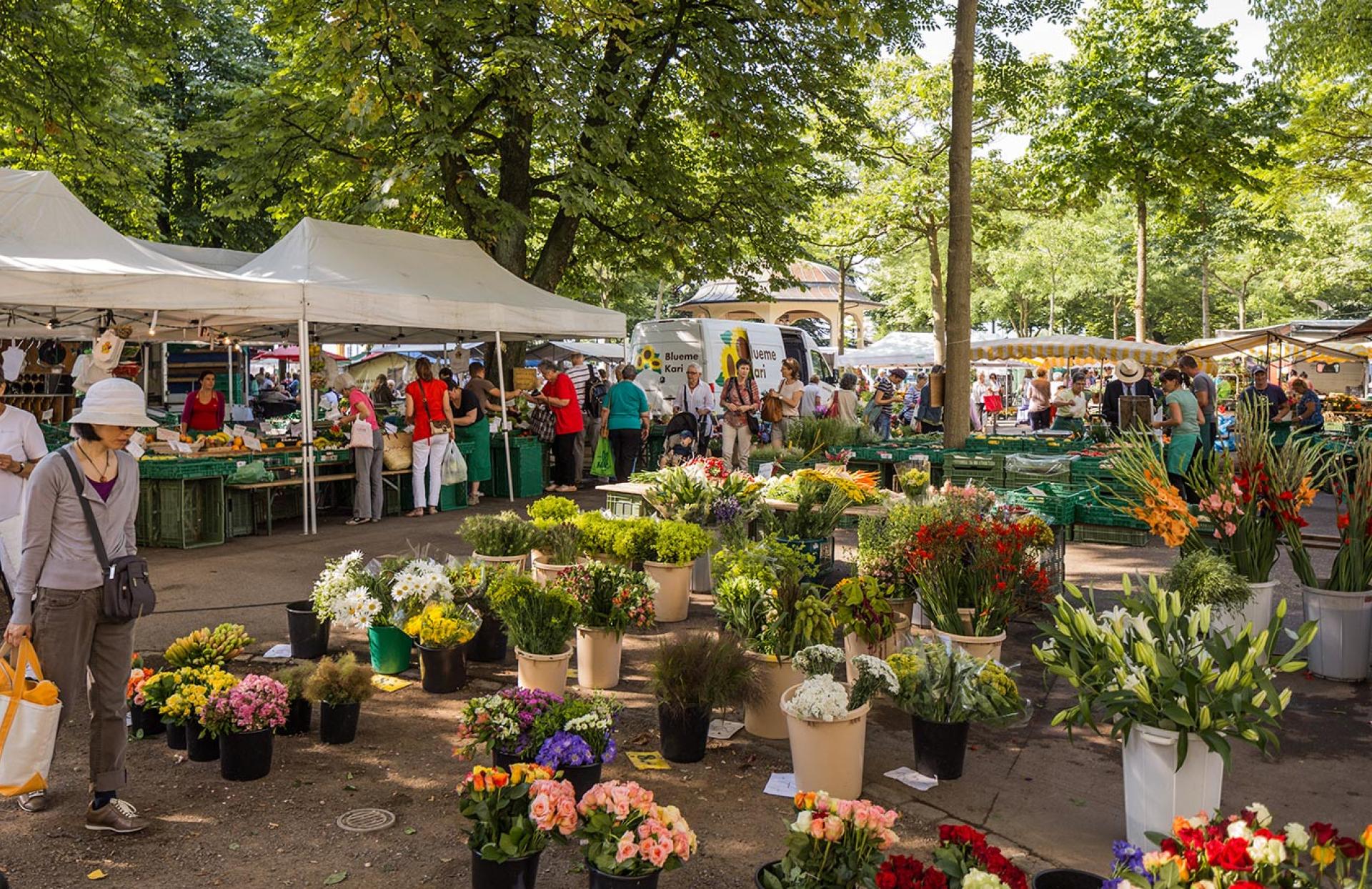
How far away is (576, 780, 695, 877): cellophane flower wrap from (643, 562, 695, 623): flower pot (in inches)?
154

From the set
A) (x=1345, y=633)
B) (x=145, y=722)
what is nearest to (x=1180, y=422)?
(x=1345, y=633)

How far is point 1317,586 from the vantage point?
6.27m

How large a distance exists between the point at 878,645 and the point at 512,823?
107 inches

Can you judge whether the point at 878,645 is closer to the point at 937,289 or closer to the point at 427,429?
the point at 427,429

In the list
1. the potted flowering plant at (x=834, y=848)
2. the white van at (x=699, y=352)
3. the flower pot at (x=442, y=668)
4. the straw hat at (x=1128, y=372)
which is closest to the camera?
the potted flowering plant at (x=834, y=848)

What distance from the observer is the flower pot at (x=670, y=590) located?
24.1 ft

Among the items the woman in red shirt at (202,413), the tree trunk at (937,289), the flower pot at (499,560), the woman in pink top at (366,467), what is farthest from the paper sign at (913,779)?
the tree trunk at (937,289)

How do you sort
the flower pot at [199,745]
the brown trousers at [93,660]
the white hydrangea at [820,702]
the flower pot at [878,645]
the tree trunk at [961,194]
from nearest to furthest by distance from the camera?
the brown trousers at [93,660] → the white hydrangea at [820,702] → the flower pot at [199,745] → the flower pot at [878,645] → the tree trunk at [961,194]

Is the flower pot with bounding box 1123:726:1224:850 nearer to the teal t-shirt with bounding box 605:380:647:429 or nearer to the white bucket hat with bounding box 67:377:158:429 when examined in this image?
the white bucket hat with bounding box 67:377:158:429

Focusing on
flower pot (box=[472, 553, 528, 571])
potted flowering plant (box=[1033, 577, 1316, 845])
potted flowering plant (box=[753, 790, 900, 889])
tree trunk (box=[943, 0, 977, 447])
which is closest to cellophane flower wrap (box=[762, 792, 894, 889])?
potted flowering plant (box=[753, 790, 900, 889])

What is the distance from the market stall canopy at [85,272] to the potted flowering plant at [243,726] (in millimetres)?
5878

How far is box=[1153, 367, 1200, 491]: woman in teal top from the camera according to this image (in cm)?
993

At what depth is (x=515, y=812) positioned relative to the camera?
3.46m

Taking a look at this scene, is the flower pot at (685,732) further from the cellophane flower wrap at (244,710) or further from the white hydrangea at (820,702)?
the cellophane flower wrap at (244,710)
